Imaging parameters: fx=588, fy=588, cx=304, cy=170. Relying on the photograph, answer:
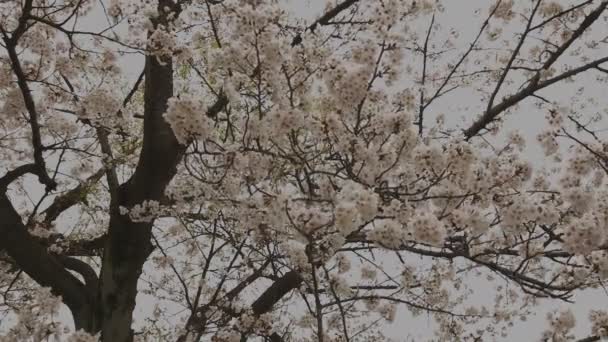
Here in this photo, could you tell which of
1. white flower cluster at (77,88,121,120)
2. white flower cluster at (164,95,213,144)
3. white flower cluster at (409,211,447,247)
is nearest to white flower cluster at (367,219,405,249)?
white flower cluster at (409,211,447,247)

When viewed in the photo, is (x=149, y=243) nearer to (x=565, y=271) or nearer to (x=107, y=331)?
(x=107, y=331)

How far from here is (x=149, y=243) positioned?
6.03 metres

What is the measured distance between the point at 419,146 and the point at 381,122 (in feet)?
0.94

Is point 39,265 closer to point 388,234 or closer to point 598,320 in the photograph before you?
point 388,234

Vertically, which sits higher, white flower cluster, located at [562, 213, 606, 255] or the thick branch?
the thick branch

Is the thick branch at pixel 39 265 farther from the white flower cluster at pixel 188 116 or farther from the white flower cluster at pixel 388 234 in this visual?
the white flower cluster at pixel 388 234

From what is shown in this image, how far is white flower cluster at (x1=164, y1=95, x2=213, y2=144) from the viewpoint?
3070 millimetres

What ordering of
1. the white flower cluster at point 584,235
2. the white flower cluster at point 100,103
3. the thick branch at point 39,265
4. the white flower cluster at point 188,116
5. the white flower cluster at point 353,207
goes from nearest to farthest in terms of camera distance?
the white flower cluster at point 353,207, the white flower cluster at point 188,116, the white flower cluster at point 584,235, the white flower cluster at point 100,103, the thick branch at point 39,265

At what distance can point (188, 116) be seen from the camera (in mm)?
3088

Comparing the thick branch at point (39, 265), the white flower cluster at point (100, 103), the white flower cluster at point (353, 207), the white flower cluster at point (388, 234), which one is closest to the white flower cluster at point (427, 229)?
the white flower cluster at point (388, 234)

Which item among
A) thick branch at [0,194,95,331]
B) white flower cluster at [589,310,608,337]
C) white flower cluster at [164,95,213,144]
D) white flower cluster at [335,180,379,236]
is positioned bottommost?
white flower cluster at [335,180,379,236]

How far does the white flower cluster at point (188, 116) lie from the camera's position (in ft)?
10.1

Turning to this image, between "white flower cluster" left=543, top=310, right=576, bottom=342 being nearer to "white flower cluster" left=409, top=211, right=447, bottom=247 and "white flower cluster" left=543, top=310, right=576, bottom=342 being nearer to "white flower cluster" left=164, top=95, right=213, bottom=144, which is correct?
"white flower cluster" left=409, top=211, right=447, bottom=247

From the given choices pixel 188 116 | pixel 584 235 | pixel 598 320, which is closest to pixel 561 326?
pixel 598 320
